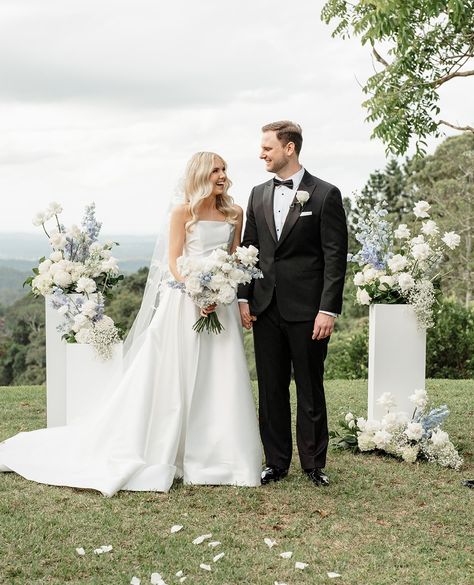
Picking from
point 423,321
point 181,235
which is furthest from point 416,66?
point 181,235

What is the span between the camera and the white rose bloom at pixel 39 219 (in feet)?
23.2

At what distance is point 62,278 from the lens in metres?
6.93

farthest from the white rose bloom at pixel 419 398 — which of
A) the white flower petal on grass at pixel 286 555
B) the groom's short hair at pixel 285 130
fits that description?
the white flower petal on grass at pixel 286 555

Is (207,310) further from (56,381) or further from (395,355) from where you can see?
(56,381)

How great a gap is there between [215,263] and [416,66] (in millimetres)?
7447

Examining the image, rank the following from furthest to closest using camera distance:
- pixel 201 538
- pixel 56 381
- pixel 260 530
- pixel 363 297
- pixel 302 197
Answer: pixel 56 381 → pixel 363 297 → pixel 302 197 → pixel 260 530 → pixel 201 538

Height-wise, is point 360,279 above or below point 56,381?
above

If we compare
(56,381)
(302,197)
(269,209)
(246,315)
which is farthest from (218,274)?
(56,381)

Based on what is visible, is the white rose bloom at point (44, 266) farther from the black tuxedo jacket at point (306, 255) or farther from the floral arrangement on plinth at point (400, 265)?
the floral arrangement on plinth at point (400, 265)

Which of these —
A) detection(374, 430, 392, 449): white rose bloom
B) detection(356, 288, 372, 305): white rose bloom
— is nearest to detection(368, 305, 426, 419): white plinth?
detection(356, 288, 372, 305): white rose bloom

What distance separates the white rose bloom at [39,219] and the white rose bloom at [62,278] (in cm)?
49

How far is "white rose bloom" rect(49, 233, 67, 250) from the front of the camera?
7.04m

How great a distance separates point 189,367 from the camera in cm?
576

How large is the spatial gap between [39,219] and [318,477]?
3310mm
